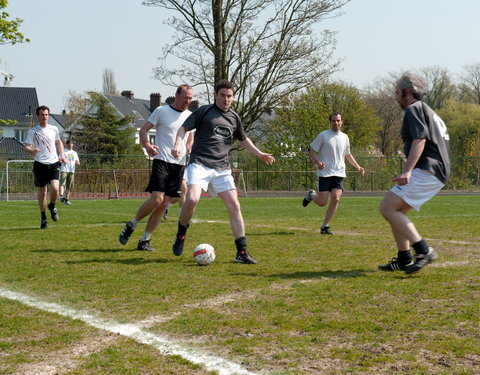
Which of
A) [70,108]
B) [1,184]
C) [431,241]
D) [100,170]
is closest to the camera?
[431,241]

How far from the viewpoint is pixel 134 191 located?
101ft

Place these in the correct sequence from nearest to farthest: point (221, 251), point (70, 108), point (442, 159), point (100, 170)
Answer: point (442, 159)
point (221, 251)
point (100, 170)
point (70, 108)

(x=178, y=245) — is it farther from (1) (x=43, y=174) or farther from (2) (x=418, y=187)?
(1) (x=43, y=174)

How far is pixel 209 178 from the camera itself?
7750 millimetres

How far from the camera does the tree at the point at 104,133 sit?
53.0m

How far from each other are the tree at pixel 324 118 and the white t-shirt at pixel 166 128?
30.6 m

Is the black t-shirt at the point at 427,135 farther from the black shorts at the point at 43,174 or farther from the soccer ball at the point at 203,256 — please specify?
the black shorts at the point at 43,174

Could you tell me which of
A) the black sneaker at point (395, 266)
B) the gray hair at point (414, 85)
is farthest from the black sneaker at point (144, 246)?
the gray hair at point (414, 85)

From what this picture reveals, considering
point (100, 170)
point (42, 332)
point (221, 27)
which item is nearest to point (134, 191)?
point (100, 170)

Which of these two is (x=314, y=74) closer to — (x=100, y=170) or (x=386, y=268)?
(x=100, y=170)

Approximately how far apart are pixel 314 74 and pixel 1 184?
14437mm

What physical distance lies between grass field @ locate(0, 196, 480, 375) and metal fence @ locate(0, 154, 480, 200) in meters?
20.9

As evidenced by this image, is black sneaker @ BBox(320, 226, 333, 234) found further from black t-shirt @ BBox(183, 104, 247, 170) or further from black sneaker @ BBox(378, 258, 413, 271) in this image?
black sneaker @ BBox(378, 258, 413, 271)

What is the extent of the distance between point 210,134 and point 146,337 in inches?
151
